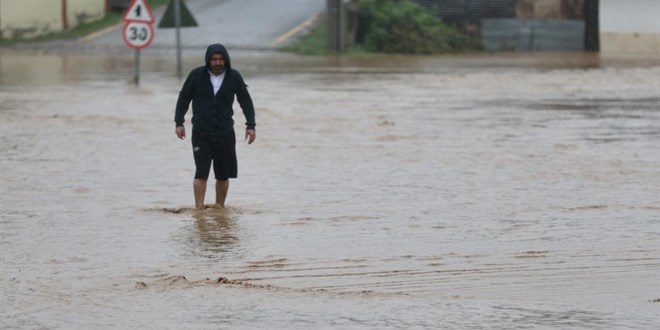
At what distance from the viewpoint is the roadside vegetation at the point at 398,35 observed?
40188mm

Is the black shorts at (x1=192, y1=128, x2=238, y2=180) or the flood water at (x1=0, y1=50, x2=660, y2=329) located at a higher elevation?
Answer: the black shorts at (x1=192, y1=128, x2=238, y2=180)

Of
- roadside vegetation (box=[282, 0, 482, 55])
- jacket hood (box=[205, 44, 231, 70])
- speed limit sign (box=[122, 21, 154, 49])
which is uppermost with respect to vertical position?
jacket hood (box=[205, 44, 231, 70])

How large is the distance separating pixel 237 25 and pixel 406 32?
5.15 m

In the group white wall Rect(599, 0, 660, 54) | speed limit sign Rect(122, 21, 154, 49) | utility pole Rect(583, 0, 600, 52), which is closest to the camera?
speed limit sign Rect(122, 21, 154, 49)

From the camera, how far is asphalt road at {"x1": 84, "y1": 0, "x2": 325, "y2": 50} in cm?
4031

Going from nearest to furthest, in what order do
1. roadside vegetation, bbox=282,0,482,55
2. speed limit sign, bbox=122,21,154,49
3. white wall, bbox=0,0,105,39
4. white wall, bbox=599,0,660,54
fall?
speed limit sign, bbox=122,21,154,49 < roadside vegetation, bbox=282,0,482,55 < white wall, bbox=0,0,105,39 < white wall, bbox=599,0,660,54

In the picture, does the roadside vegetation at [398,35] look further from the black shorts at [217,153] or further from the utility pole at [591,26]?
the black shorts at [217,153]

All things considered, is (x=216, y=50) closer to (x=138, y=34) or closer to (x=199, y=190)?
(x=199, y=190)

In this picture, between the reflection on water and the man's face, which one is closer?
the reflection on water

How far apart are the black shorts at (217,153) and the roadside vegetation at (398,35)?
25.9m

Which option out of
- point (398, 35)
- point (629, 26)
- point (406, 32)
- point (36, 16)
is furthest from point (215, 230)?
point (629, 26)

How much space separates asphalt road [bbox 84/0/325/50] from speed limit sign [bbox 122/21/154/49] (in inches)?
414

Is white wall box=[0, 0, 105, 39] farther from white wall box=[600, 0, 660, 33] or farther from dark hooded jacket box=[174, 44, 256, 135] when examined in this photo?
dark hooded jacket box=[174, 44, 256, 135]

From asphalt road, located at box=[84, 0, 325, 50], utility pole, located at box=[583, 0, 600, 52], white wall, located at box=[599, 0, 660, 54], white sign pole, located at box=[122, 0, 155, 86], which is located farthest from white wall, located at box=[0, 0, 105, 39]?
white wall, located at box=[599, 0, 660, 54]
